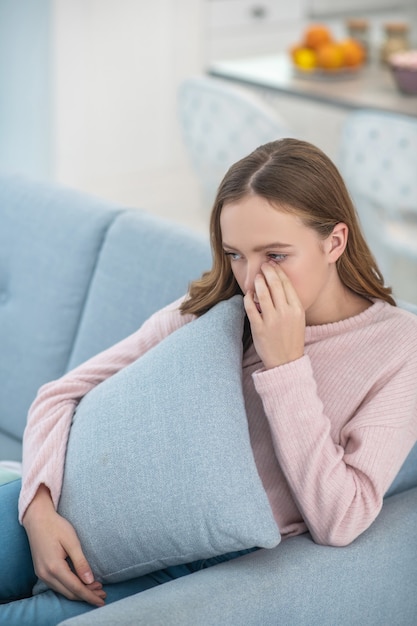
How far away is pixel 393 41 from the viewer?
363 cm

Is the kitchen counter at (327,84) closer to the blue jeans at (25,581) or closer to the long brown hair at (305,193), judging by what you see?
the long brown hair at (305,193)

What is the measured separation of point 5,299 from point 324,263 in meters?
0.93

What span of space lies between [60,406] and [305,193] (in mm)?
496

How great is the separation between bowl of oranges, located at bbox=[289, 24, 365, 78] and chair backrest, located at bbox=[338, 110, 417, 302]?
2.26 ft

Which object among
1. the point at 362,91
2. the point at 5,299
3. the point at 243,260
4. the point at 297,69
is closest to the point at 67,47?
the point at 297,69

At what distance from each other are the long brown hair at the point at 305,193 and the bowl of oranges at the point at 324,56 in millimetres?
2071

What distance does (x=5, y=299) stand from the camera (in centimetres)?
206

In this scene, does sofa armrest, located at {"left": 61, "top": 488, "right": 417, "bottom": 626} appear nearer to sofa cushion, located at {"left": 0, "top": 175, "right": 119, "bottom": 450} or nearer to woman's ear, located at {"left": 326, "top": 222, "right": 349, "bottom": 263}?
woman's ear, located at {"left": 326, "top": 222, "right": 349, "bottom": 263}

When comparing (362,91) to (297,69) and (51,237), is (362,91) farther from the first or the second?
(51,237)

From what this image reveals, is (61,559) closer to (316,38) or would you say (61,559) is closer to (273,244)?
(273,244)

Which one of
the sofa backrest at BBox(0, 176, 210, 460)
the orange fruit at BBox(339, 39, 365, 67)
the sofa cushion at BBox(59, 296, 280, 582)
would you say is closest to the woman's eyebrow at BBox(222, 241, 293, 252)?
the sofa cushion at BBox(59, 296, 280, 582)

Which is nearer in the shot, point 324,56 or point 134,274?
point 134,274

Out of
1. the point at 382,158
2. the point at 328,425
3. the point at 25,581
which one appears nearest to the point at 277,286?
the point at 328,425

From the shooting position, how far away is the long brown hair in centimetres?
129
